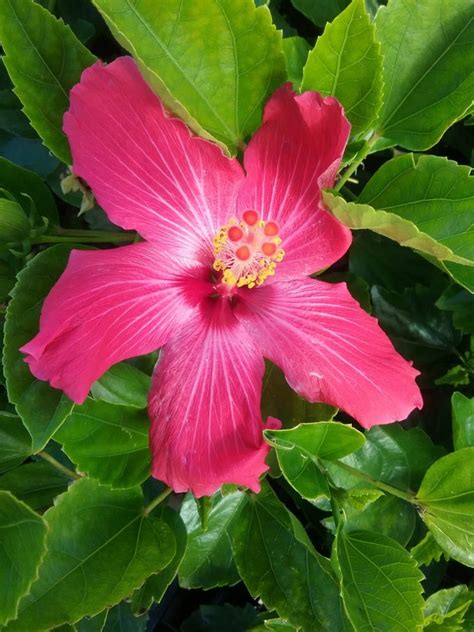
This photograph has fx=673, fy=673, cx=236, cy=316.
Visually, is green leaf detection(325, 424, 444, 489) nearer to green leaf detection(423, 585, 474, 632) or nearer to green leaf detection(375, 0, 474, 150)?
green leaf detection(423, 585, 474, 632)

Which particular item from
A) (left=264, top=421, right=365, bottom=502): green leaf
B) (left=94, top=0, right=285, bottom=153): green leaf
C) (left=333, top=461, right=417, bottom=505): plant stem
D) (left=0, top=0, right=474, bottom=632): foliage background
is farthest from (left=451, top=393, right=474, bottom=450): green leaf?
(left=94, top=0, right=285, bottom=153): green leaf

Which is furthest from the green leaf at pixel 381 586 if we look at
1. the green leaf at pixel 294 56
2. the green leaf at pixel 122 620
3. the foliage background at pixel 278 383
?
the green leaf at pixel 294 56

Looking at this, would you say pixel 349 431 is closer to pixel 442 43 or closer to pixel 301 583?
pixel 301 583

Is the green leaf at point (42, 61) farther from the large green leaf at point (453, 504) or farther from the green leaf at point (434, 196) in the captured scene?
the large green leaf at point (453, 504)

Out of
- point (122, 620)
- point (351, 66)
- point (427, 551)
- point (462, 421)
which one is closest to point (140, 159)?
point (351, 66)

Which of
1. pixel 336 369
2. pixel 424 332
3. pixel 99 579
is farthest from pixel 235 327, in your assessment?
pixel 424 332
